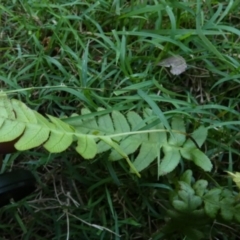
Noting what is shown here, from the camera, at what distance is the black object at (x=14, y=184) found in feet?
4.66

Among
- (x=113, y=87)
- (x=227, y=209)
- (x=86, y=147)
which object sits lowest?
(x=227, y=209)

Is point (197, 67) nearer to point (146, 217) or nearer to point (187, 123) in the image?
point (187, 123)

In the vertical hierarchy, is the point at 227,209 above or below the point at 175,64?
below

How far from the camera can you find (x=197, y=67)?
5.85 ft

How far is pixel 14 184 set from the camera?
143cm

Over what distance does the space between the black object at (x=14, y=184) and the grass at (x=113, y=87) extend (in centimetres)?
17

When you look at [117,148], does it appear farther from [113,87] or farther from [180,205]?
[113,87]

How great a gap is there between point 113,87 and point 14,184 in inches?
17.3

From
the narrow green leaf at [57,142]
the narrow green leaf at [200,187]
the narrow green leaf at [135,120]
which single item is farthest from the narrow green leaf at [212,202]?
the narrow green leaf at [57,142]

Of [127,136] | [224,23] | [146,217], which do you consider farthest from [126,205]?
[224,23]

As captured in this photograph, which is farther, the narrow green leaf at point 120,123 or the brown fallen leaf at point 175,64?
the brown fallen leaf at point 175,64

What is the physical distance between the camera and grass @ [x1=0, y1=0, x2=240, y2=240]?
5.27ft

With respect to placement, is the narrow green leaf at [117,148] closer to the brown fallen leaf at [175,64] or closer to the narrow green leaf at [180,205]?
the narrow green leaf at [180,205]

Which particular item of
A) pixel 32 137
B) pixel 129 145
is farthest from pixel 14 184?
pixel 129 145
